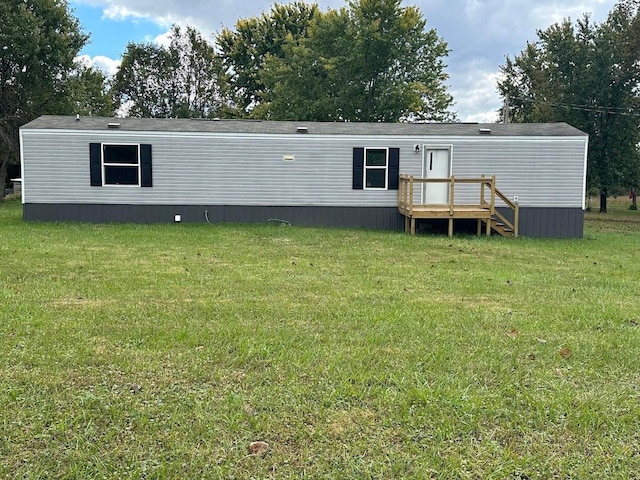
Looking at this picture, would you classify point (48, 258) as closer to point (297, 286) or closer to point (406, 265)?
point (297, 286)

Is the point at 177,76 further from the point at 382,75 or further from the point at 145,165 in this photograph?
the point at 145,165

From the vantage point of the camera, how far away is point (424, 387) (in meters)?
3.09

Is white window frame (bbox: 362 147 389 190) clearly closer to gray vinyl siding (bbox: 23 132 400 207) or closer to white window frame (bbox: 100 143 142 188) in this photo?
gray vinyl siding (bbox: 23 132 400 207)

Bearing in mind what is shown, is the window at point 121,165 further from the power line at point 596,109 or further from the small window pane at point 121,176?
the power line at point 596,109

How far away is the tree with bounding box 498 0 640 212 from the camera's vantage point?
25344 millimetres

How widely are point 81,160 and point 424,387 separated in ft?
40.2

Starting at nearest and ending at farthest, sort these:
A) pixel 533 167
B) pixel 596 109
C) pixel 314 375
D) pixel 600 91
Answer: pixel 314 375 → pixel 533 167 → pixel 600 91 → pixel 596 109

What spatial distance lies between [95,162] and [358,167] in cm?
641

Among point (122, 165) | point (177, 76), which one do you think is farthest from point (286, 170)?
point (177, 76)

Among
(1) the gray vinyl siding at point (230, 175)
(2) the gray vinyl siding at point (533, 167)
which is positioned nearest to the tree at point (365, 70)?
(2) the gray vinyl siding at point (533, 167)

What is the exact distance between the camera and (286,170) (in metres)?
13.8

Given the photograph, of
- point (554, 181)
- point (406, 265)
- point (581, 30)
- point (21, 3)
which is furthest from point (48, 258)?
point (581, 30)

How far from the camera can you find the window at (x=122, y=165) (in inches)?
525

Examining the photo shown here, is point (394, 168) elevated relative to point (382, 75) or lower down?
lower down
